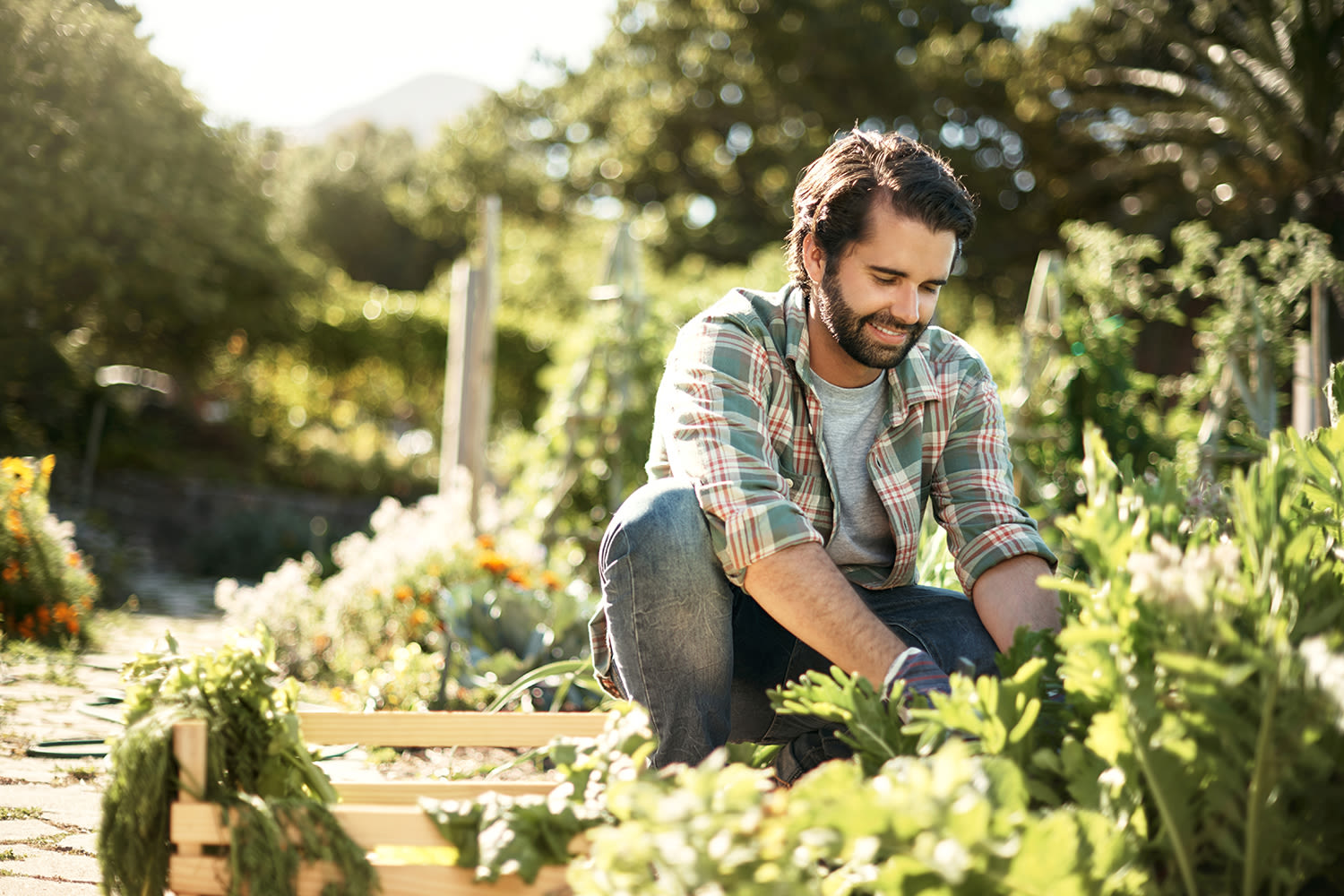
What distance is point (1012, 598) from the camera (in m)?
1.87

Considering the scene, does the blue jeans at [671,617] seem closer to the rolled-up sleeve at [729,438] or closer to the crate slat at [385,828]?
the rolled-up sleeve at [729,438]

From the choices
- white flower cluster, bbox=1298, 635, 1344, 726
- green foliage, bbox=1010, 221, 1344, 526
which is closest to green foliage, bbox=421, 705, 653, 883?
white flower cluster, bbox=1298, 635, 1344, 726

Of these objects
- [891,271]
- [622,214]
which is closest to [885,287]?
[891,271]

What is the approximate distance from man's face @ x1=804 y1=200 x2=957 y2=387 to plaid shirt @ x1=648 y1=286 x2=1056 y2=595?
10cm

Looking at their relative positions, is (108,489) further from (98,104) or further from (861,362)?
(861,362)

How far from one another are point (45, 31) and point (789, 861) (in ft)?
27.6

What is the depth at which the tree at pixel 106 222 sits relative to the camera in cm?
770

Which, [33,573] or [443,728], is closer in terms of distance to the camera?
[443,728]

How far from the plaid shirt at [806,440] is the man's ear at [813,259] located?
6cm

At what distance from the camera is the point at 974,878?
96 centimetres

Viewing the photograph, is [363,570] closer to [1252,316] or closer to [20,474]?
[20,474]

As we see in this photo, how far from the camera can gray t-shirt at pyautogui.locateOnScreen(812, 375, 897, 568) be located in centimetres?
203

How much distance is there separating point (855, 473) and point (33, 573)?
348 centimetres

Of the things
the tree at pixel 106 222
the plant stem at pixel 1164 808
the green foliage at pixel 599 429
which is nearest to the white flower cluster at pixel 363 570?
the green foliage at pixel 599 429
